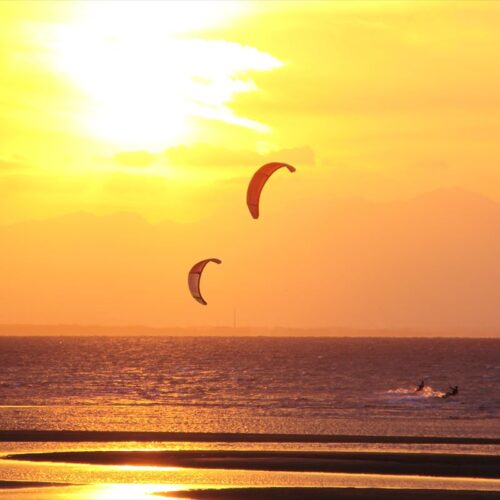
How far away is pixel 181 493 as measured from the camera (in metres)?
31.0

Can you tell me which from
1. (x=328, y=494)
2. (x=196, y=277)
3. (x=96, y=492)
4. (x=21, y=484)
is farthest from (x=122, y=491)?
(x=196, y=277)

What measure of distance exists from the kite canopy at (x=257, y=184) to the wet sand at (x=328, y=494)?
16082 mm

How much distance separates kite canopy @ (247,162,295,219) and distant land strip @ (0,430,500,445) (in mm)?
8690

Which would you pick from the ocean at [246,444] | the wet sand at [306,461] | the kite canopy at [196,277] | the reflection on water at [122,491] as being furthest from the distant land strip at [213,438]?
the reflection on water at [122,491]

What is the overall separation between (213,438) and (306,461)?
30.0ft

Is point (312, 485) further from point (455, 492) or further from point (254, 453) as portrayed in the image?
point (254, 453)

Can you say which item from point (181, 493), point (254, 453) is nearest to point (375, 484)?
point (181, 493)

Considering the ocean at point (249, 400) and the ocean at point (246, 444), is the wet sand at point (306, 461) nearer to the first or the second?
the ocean at point (246, 444)

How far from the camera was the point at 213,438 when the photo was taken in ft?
156

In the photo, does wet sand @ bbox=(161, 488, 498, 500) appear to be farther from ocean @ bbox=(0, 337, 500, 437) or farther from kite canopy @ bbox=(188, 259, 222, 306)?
kite canopy @ bbox=(188, 259, 222, 306)

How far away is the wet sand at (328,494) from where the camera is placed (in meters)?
30.5

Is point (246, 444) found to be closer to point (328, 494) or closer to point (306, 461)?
point (306, 461)

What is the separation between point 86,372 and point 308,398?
49135mm

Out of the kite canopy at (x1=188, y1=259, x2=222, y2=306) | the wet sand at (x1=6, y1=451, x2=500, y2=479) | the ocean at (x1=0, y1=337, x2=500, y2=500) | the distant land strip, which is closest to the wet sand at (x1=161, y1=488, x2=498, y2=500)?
the ocean at (x1=0, y1=337, x2=500, y2=500)
